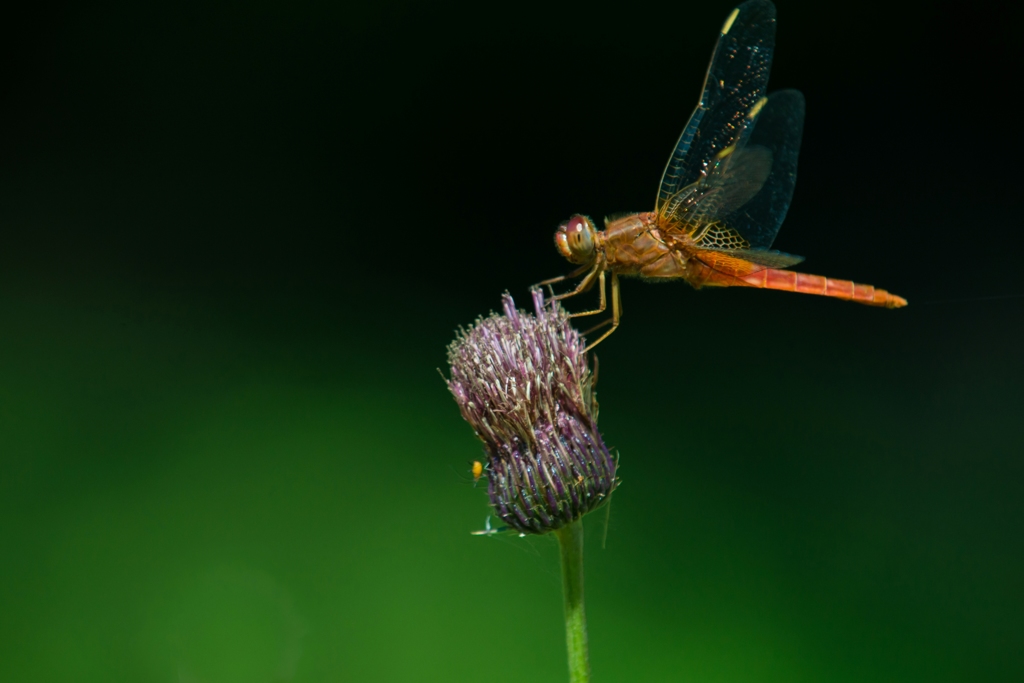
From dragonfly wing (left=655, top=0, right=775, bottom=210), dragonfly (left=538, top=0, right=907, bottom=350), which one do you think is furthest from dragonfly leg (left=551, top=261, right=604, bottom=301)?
dragonfly wing (left=655, top=0, right=775, bottom=210)

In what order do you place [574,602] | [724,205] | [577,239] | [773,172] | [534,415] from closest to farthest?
[574,602] → [534,415] → [577,239] → [724,205] → [773,172]

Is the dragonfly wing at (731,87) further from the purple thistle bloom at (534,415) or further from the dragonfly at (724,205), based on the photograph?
the purple thistle bloom at (534,415)

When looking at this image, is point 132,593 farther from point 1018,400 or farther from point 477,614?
point 1018,400

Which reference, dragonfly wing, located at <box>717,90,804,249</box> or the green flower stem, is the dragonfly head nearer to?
dragonfly wing, located at <box>717,90,804,249</box>

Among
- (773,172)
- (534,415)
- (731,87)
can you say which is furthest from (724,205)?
(534,415)

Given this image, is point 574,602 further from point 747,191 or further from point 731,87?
point 731,87
